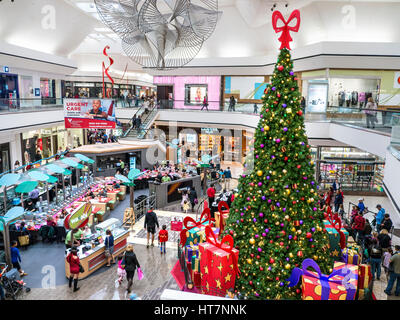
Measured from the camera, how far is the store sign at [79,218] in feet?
32.0

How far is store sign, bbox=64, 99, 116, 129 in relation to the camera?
16.9 m

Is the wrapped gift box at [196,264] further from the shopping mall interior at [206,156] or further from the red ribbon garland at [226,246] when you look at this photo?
the red ribbon garland at [226,246]

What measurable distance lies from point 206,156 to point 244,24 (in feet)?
39.5

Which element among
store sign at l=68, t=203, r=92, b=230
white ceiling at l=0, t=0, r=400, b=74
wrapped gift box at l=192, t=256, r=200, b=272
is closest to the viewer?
wrapped gift box at l=192, t=256, r=200, b=272

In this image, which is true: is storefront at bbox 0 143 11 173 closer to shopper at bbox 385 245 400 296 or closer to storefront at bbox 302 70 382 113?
storefront at bbox 302 70 382 113

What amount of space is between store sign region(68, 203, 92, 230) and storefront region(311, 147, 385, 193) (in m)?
12.3

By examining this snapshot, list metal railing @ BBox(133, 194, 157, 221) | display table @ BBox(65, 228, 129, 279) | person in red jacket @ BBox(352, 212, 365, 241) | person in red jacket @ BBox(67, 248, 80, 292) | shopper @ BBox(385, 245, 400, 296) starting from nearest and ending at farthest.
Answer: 1. shopper @ BBox(385, 245, 400, 296)
2. person in red jacket @ BBox(67, 248, 80, 292)
3. display table @ BBox(65, 228, 129, 279)
4. person in red jacket @ BBox(352, 212, 365, 241)
5. metal railing @ BBox(133, 194, 157, 221)

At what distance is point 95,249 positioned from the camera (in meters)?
9.13

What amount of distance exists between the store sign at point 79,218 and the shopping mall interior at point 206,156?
0.20 feet

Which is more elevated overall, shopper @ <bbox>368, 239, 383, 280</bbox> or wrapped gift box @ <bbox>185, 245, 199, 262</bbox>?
wrapped gift box @ <bbox>185, 245, 199, 262</bbox>

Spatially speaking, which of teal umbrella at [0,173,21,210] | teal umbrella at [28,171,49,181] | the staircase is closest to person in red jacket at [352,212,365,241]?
teal umbrella at [28,171,49,181]

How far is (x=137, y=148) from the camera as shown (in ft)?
69.3
